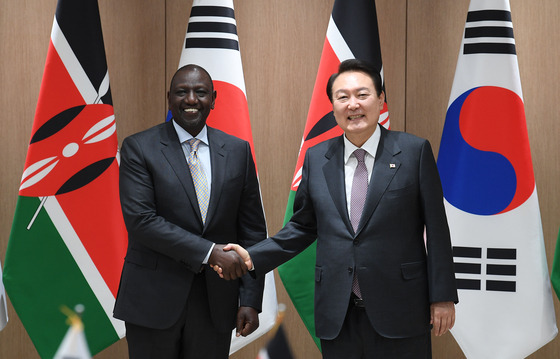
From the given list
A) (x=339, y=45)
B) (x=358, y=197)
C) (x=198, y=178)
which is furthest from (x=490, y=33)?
(x=198, y=178)

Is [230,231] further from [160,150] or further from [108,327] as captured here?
[108,327]

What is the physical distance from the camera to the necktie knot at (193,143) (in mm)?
2367

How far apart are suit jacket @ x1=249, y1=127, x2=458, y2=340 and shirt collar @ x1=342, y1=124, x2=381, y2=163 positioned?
3cm

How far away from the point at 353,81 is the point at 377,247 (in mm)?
596

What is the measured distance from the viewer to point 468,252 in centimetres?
319

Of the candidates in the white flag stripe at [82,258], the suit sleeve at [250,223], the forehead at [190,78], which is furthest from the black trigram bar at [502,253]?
the white flag stripe at [82,258]

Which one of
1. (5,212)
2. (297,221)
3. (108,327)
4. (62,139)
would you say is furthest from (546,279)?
(5,212)

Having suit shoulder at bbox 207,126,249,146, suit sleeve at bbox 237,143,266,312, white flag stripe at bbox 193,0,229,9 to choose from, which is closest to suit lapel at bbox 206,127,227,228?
suit shoulder at bbox 207,126,249,146

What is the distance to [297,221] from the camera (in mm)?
2381

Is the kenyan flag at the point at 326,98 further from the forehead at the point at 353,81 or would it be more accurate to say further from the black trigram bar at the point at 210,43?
the forehead at the point at 353,81

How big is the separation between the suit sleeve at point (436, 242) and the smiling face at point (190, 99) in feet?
2.77

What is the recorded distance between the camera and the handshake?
2184 millimetres

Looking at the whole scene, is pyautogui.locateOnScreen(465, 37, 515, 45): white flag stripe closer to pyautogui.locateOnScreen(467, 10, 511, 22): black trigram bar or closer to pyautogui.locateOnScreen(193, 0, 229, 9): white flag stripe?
pyautogui.locateOnScreen(467, 10, 511, 22): black trigram bar

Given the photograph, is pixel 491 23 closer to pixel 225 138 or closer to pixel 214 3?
pixel 214 3
